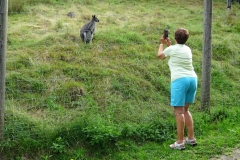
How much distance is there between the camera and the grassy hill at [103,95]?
17.8 feet

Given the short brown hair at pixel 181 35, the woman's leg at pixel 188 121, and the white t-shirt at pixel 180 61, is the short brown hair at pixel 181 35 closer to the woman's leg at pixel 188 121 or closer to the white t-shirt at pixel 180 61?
the white t-shirt at pixel 180 61

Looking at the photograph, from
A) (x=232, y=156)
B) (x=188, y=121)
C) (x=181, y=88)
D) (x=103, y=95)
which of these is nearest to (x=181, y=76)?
(x=181, y=88)

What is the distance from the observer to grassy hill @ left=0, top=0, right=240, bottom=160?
5.43 meters

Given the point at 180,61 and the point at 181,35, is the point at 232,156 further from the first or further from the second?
the point at 181,35

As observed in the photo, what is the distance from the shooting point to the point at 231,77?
854 centimetres

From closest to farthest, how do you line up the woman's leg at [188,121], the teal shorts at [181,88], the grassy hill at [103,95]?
the teal shorts at [181,88] < the grassy hill at [103,95] < the woman's leg at [188,121]

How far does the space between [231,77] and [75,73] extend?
11.7 ft

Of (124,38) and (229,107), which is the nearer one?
(229,107)

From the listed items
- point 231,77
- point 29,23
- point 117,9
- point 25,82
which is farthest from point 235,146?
point 117,9

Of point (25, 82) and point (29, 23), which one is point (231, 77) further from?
point (29, 23)

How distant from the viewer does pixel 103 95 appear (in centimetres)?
684

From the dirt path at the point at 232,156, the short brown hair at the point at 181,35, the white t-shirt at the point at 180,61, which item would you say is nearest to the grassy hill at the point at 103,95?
the dirt path at the point at 232,156

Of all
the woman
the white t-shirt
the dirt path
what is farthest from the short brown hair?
the dirt path

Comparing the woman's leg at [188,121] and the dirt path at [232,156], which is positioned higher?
the woman's leg at [188,121]
